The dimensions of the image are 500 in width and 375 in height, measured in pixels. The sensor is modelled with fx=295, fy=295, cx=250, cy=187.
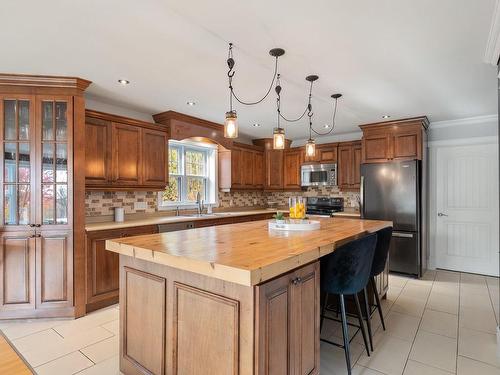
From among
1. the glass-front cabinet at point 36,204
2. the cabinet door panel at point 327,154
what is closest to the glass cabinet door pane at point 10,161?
the glass-front cabinet at point 36,204

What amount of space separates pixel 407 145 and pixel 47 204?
480 centimetres

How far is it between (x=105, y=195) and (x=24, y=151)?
102 centimetres

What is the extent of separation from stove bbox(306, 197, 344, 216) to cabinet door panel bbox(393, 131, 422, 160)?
148 centimetres

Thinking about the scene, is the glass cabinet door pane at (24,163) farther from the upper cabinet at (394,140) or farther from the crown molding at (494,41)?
the upper cabinet at (394,140)

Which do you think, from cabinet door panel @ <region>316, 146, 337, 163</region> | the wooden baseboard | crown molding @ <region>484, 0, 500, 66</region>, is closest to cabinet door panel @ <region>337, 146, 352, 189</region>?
cabinet door panel @ <region>316, 146, 337, 163</region>

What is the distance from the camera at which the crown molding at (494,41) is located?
191 cm

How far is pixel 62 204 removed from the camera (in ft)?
9.96

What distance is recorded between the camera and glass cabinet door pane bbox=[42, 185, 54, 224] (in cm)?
299

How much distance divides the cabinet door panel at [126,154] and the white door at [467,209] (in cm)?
464

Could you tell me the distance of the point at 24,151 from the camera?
2973 mm

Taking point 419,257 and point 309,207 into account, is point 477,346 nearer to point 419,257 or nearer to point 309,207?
point 419,257

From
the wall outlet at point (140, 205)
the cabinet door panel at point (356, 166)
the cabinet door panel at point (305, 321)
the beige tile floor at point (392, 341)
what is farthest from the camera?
the cabinet door panel at point (356, 166)

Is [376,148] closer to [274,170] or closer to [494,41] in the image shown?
[274,170]

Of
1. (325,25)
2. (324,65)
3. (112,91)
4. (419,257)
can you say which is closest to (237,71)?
(324,65)
